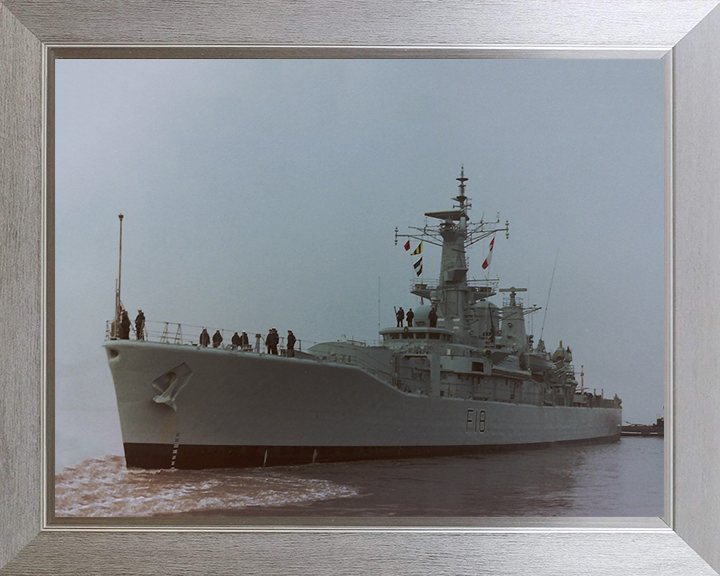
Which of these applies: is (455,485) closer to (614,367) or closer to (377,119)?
(614,367)

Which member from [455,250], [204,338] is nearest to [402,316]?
[455,250]

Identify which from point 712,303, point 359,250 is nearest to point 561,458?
point 359,250

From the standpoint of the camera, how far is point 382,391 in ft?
22.5

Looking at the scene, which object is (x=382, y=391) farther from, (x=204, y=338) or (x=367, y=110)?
(x=367, y=110)

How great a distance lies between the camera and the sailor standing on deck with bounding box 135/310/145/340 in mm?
4246

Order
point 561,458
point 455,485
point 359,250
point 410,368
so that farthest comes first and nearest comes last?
1. point 410,368
2. point 561,458
3. point 359,250
4. point 455,485

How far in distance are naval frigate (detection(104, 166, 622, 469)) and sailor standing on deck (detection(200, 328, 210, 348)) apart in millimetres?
60

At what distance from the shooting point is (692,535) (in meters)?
2.72

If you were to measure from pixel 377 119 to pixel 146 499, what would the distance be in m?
2.23

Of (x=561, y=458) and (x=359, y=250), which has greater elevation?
(x=359, y=250)

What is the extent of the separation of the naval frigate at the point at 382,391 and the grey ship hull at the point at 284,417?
1cm

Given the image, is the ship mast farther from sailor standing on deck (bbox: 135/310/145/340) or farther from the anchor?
the anchor

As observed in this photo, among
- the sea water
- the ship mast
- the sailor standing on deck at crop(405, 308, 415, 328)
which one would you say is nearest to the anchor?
the sea water

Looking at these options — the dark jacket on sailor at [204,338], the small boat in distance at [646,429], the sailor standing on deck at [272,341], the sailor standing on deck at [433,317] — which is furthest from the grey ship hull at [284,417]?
the sailor standing on deck at [433,317]
